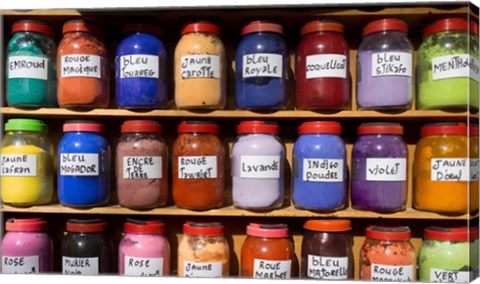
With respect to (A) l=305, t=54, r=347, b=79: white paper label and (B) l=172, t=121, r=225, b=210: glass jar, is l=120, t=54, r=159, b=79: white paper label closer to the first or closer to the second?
(B) l=172, t=121, r=225, b=210: glass jar

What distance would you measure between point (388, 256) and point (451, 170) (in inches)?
9.3

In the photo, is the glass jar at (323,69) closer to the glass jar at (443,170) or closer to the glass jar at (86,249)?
the glass jar at (443,170)

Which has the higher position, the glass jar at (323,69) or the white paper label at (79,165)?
the glass jar at (323,69)

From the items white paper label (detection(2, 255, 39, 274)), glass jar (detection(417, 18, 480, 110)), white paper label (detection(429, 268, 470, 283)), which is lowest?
white paper label (detection(429, 268, 470, 283))

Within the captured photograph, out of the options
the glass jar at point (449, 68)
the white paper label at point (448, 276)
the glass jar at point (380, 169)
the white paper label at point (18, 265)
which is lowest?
the white paper label at point (448, 276)

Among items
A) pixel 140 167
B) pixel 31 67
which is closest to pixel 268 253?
pixel 140 167

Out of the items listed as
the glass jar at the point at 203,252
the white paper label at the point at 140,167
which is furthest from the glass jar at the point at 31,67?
the glass jar at the point at 203,252

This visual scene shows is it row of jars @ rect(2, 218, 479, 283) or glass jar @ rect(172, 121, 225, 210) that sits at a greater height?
glass jar @ rect(172, 121, 225, 210)

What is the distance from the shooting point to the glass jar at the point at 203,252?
1100mm

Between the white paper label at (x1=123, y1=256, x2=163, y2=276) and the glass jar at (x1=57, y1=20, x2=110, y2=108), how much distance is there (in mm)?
375

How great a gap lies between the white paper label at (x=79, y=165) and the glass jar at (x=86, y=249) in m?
0.13

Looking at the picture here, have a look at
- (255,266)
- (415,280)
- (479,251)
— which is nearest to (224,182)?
(255,266)

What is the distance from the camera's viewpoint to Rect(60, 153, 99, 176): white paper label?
1.11 meters

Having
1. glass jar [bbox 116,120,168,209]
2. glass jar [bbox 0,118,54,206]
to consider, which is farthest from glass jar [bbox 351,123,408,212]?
glass jar [bbox 0,118,54,206]
